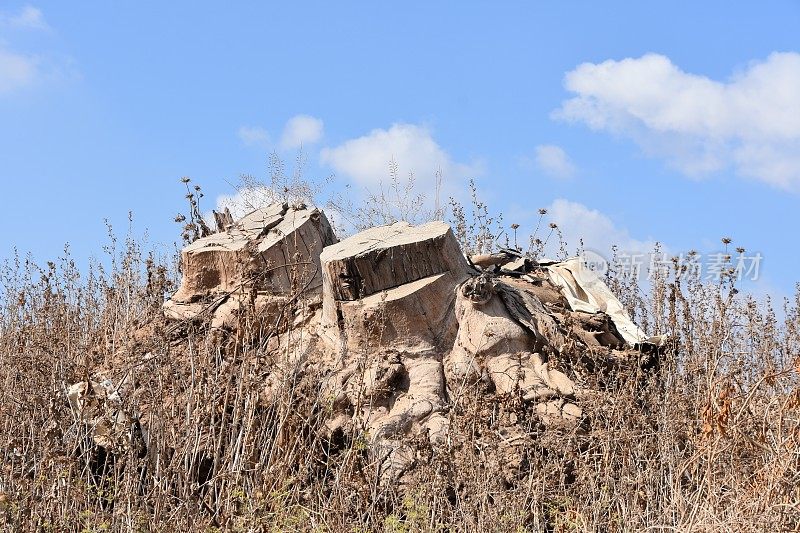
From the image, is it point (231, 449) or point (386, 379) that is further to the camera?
point (386, 379)

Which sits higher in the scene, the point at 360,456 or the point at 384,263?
the point at 384,263

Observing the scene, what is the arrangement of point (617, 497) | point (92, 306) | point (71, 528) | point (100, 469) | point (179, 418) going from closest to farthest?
point (71, 528) → point (617, 497) → point (179, 418) → point (100, 469) → point (92, 306)

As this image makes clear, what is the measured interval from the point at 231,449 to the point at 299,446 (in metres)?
0.43

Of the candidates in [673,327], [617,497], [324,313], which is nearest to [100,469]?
[324,313]

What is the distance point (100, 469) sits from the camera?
488 centimetres

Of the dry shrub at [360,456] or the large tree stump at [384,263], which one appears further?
the large tree stump at [384,263]

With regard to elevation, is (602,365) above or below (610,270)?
below

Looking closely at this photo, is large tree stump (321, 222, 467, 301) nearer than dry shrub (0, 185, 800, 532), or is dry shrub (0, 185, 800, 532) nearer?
dry shrub (0, 185, 800, 532)

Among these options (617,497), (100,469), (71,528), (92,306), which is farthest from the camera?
(92,306)

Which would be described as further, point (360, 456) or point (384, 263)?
point (384, 263)

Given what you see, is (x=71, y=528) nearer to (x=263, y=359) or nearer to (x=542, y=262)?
(x=263, y=359)

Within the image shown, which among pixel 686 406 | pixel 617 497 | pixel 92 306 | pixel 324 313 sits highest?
pixel 92 306

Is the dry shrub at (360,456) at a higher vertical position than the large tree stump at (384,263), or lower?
lower

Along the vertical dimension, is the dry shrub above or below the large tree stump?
below
